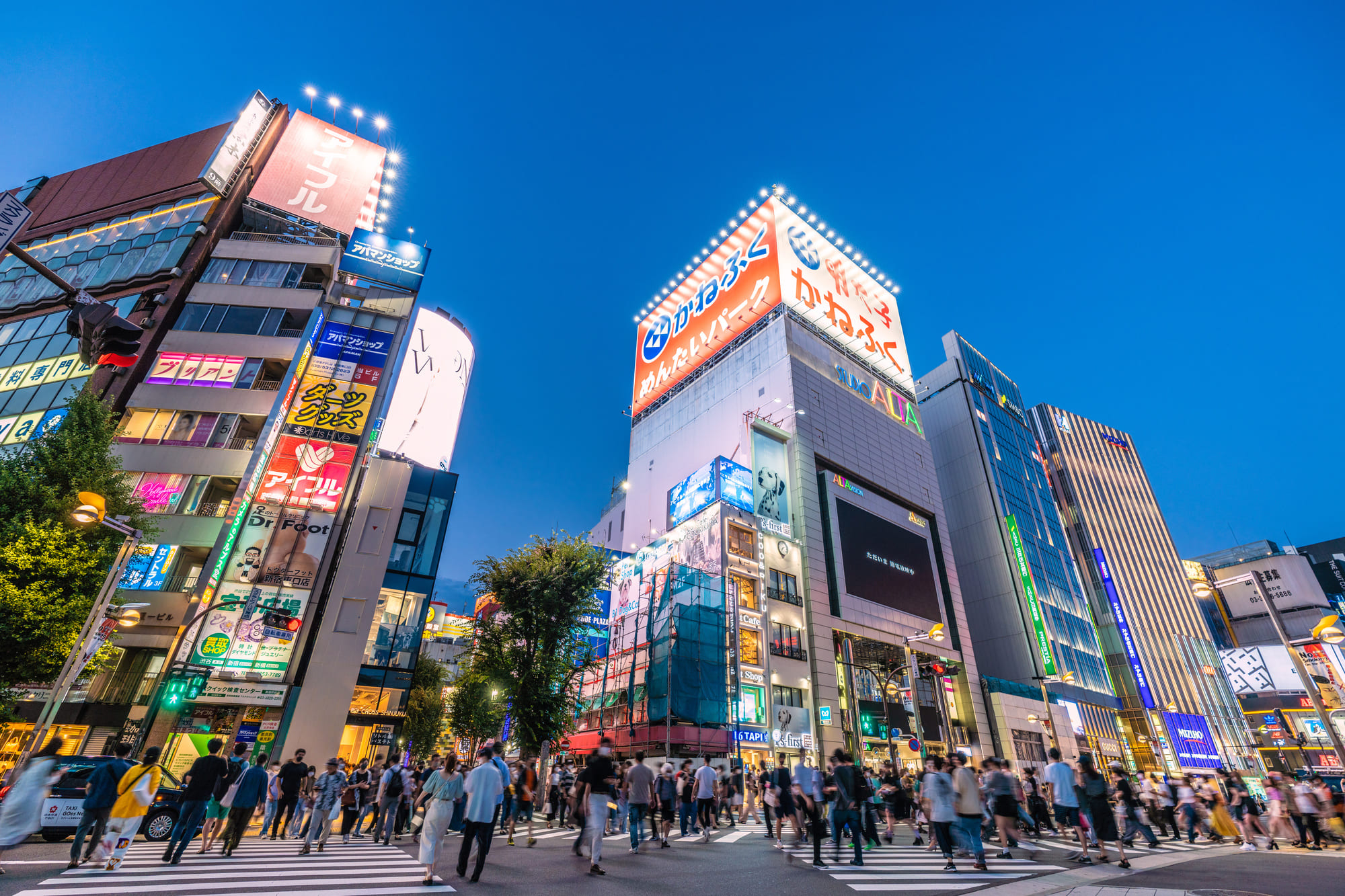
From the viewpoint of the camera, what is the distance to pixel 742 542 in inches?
1427

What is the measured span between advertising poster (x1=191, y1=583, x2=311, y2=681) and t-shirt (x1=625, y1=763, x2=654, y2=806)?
18.7m

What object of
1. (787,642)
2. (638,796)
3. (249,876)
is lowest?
(249,876)

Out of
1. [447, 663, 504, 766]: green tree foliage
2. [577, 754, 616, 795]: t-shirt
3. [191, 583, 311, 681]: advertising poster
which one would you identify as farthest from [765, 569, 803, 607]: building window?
[577, 754, 616, 795]: t-shirt

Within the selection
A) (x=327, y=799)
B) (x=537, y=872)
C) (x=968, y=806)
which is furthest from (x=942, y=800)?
(x=327, y=799)

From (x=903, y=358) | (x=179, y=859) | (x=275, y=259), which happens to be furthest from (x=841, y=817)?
(x=903, y=358)

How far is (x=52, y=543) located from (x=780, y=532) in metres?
32.5

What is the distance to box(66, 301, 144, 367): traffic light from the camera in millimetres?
7820

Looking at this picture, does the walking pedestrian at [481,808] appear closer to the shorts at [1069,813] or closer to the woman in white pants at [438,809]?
the woman in white pants at [438,809]

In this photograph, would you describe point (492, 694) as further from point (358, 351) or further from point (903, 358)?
point (903, 358)

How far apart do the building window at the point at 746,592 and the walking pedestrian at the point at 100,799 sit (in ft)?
91.9

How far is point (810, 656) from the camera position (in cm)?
3475

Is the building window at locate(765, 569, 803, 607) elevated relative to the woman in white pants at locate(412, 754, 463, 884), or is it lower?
elevated

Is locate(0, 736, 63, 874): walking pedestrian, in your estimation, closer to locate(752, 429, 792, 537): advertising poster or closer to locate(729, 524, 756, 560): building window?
locate(729, 524, 756, 560): building window

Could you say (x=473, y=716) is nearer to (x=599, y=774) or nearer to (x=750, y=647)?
(x=750, y=647)
